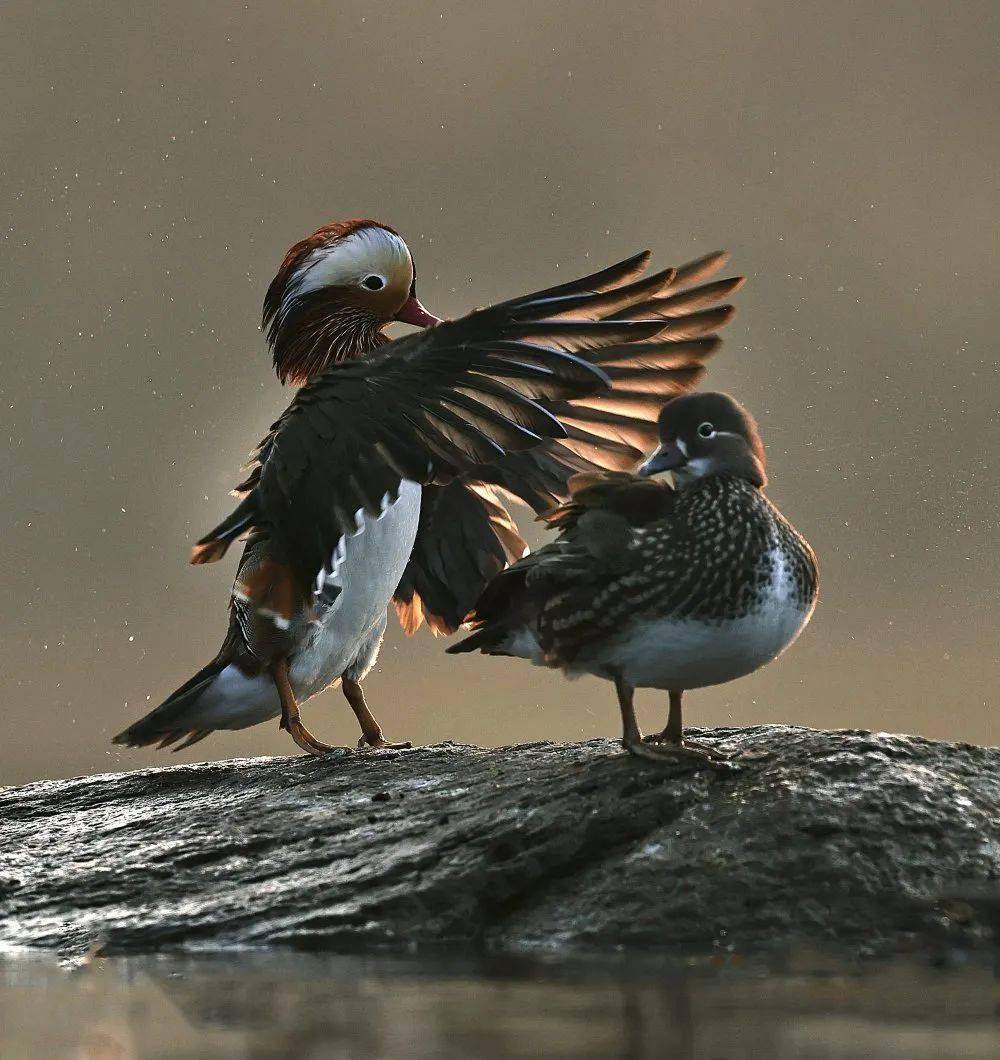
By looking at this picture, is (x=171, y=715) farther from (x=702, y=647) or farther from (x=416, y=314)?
(x=702, y=647)

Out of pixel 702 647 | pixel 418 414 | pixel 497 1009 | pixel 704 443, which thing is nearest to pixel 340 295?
pixel 418 414

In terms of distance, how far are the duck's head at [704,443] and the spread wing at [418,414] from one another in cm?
32

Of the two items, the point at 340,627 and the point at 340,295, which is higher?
the point at 340,295

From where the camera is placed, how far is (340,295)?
5723 mm

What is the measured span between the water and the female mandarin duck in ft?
5.25

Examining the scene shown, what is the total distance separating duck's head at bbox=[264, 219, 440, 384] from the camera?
565 cm

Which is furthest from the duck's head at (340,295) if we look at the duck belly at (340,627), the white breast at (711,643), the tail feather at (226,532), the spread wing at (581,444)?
the white breast at (711,643)

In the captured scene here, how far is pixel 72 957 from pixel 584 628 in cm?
138

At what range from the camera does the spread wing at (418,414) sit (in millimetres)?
4195

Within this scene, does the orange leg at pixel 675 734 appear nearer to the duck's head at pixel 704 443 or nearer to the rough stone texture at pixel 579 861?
the rough stone texture at pixel 579 861

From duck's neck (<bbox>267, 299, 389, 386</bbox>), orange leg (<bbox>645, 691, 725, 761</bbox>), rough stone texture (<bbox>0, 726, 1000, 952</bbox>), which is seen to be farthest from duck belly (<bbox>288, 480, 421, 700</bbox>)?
orange leg (<bbox>645, 691, 725, 761</bbox>)

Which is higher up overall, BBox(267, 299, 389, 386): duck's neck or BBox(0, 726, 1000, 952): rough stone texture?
BBox(267, 299, 389, 386): duck's neck

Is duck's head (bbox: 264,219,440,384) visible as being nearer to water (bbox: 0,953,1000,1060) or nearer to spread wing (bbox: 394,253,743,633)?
spread wing (bbox: 394,253,743,633)

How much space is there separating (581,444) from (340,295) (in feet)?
4.08
